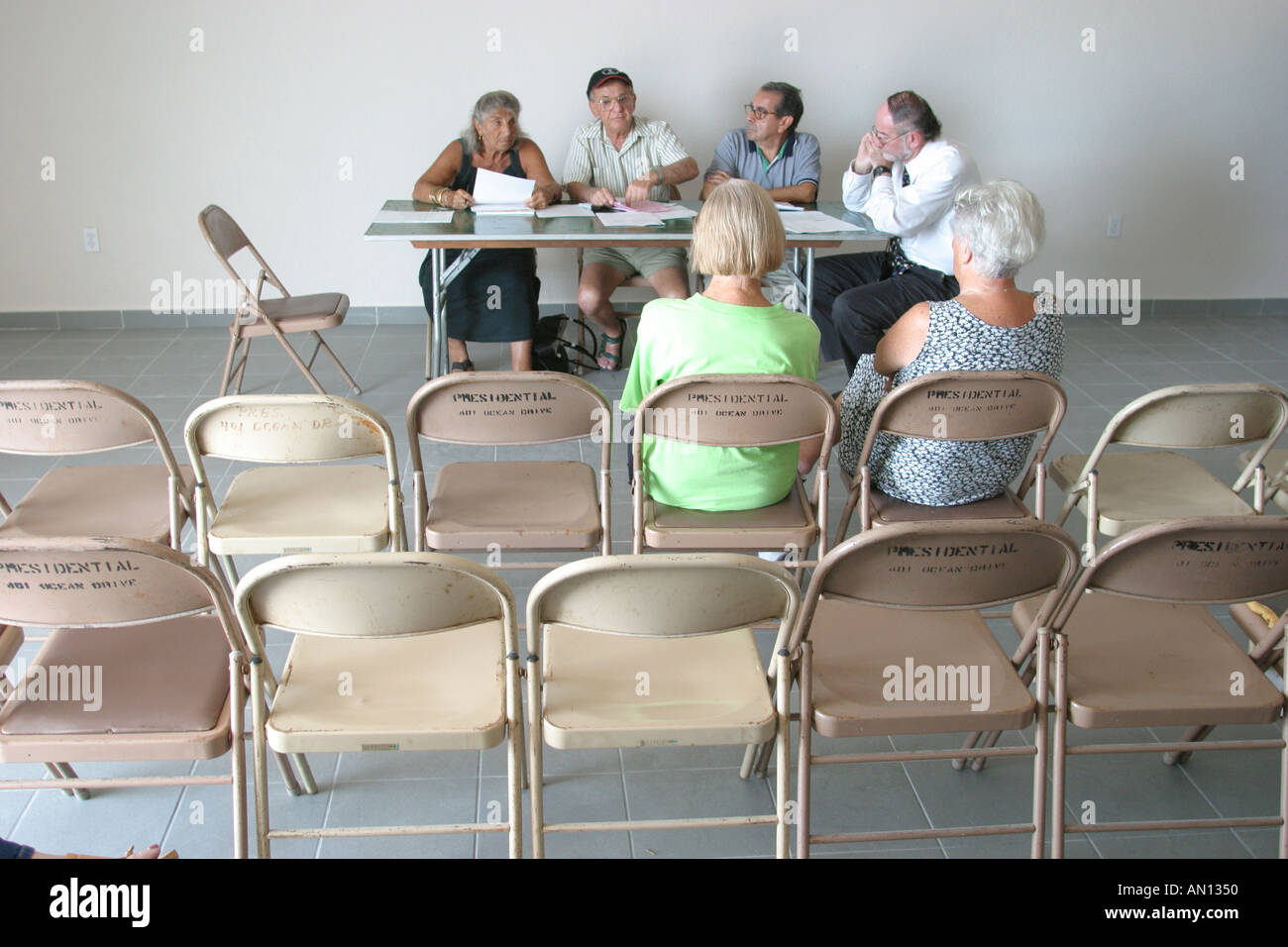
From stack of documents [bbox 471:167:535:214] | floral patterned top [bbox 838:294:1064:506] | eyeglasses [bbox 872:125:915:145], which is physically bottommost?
floral patterned top [bbox 838:294:1064:506]

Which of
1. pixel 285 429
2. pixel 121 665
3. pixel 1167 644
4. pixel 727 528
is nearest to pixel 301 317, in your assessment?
pixel 285 429

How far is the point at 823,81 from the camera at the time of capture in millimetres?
5711

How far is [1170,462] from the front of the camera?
3.12m

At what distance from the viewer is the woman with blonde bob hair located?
8.90 ft

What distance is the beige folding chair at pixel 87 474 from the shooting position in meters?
2.54

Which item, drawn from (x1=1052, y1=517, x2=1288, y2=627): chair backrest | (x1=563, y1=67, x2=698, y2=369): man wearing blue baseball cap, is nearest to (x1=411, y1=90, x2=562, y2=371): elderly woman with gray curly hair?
(x1=563, y1=67, x2=698, y2=369): man wearing blue baseball cap

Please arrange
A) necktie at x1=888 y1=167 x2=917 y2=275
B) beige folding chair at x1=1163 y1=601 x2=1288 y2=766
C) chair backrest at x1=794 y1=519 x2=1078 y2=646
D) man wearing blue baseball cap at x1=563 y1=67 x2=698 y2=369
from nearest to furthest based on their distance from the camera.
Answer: chair backrest at x1=794 y1=519 x2=1078 y2=646
beige folding chair at x1=1163 y1=601 x2=1288 y2=766
necktie at x1=888 y1=167 x2=917 y2=275
man wearing blue baseball cap at x1=563 y1=67 x2=698 y2=369

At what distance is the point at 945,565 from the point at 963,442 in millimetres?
852

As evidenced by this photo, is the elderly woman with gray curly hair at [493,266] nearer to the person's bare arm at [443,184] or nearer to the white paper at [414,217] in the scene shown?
the person's bare arm at [443,184]

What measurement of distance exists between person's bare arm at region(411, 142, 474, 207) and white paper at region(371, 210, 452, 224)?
0.08 meters

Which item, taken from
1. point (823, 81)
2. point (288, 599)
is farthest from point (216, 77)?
point (288, 599)

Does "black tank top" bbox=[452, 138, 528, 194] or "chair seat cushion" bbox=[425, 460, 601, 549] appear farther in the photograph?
"black tank top" bbox=[452, 138, 528, 194]

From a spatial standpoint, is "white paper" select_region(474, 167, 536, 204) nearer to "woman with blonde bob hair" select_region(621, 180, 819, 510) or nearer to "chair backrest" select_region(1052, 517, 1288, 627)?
"woman with blonde bob hair" select_region(621, 180, 819, 510)
